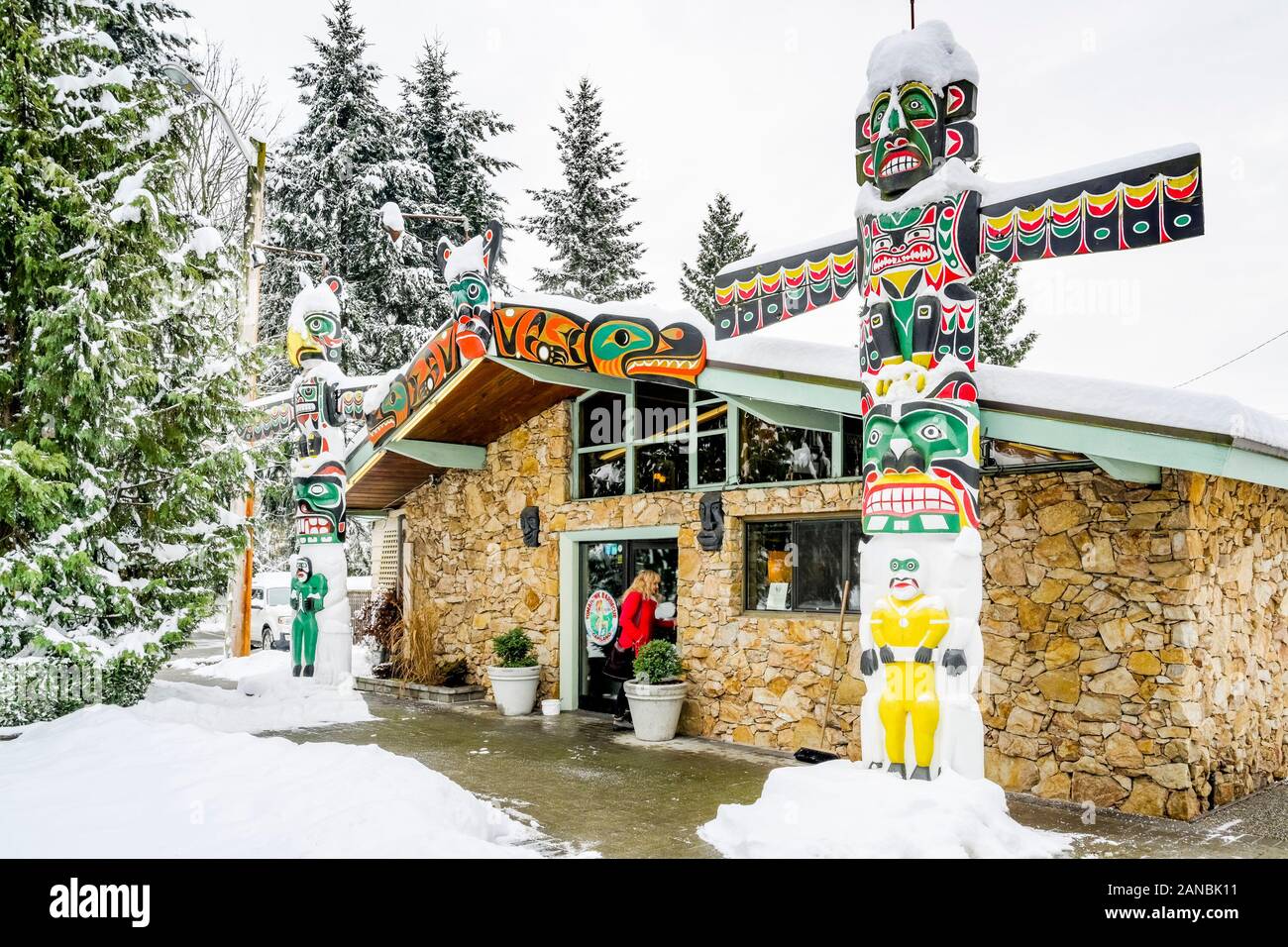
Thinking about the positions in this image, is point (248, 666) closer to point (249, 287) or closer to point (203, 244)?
point (249, 287)

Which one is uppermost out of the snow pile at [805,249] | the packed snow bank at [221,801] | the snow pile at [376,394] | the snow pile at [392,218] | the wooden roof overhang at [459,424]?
the snow pile at [392,218]

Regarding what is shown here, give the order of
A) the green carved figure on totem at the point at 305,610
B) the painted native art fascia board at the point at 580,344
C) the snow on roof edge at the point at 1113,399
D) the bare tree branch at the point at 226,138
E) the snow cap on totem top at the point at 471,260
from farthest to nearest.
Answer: the bare tree branch at the point at 226,138 → the green carved figure on totem at the point at 305,610 → the snow cap on totem top at the point at 471,260 → the painted native art fascia board at the point at 580,344 → the snow on roof edge at the point at 1113,399

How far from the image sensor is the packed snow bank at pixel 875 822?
4.86 m

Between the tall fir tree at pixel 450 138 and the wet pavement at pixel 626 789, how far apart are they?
15949 millimetres

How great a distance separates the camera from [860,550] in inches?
257

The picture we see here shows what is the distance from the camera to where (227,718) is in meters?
9.73

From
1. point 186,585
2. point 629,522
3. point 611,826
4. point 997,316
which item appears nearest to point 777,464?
point 629,522

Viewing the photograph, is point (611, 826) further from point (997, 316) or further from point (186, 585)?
point (997, 316)

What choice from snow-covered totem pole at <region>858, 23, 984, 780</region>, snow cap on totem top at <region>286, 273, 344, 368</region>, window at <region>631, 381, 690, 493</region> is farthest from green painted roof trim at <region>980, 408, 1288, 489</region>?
snow cap on totem top at <region>286, 273, 344, 368</region>

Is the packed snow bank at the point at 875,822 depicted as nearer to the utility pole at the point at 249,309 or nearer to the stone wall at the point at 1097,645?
the stone wall at the point at 1097,645

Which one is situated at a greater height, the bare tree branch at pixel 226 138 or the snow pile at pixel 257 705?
the bare tree branch at pixel 226 138

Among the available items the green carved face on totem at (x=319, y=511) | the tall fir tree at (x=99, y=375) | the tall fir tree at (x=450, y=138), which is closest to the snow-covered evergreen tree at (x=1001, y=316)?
the tall fir tree at (x=450, y=138)

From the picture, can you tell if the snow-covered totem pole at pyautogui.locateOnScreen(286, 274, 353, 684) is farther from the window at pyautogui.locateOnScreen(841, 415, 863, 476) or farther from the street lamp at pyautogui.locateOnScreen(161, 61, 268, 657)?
the window at pyautogui.locateOnScreen(841, 415, 863, 476)

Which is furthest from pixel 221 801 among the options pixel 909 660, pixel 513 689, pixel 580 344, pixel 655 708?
pixel 513 689
